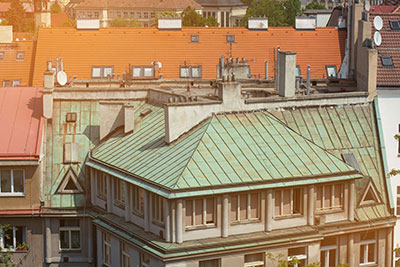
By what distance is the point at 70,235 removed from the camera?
7306 centimetres

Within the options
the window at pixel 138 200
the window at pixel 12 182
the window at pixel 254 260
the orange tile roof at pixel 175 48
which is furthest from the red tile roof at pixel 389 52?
the orange tile roof at pixel 175 48

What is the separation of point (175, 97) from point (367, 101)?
13292mm

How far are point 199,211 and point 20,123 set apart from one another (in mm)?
19641

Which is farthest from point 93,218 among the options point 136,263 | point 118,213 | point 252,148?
point 252,148

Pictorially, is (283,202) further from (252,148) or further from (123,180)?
(123,180)

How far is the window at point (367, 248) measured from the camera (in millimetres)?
68312

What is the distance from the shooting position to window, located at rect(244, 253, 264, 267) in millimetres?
62375

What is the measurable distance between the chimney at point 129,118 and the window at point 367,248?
17282 mm

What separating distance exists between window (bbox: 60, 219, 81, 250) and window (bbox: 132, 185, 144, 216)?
28.1ft

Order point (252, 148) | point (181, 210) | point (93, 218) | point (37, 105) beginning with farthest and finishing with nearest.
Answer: point (37, 105) → point (93, 218) → point (252, 148) → point (181, 210)

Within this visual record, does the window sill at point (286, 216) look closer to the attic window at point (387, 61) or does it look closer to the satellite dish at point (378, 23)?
the attic window at point (387, 61)

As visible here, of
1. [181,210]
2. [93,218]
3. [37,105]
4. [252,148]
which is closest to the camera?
[181,210]

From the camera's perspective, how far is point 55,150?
7456 cm

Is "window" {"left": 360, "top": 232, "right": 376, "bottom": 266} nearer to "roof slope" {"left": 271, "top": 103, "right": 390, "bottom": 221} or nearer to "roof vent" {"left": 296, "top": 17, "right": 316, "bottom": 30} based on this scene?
"roof slope" {"left": 271, "top": 103, "right": 390, "bottom": 221}
